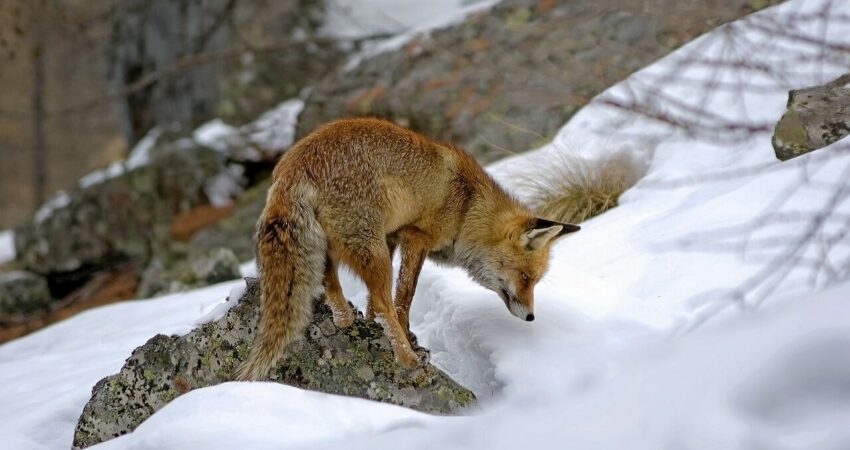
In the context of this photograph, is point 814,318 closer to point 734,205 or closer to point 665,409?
point 665,409

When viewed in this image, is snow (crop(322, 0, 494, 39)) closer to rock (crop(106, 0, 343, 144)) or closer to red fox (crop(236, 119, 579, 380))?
rock (crop(106, 0, 343, 144))

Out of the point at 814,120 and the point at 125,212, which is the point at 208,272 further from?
the point at 814,120

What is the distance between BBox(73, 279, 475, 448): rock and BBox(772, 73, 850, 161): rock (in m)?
2.99

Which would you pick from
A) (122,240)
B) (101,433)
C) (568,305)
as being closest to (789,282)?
(568,305)

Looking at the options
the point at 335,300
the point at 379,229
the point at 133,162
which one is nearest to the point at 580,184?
the point at 379,229

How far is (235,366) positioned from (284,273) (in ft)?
1.81

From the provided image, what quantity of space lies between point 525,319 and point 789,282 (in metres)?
1.44

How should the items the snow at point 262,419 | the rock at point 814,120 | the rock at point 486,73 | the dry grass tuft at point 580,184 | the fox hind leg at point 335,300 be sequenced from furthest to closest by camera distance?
the rock at point 486,73 < the dry grass tuft at point 580,184 < the rock at point 814,120 < the fox hind leg at point 335,300 < the snow at point 262,419

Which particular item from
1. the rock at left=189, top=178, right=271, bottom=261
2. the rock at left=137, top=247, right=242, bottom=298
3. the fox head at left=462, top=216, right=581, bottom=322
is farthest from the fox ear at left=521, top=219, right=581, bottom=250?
the rock at left=189, top=178, right=271, bottom=261

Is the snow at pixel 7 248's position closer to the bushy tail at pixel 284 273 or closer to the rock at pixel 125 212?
the rock at pixel 125 212

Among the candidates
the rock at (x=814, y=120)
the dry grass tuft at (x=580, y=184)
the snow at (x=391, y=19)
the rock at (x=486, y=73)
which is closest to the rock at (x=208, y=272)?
the rock at (x=486, y=73)

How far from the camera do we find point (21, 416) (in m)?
5.03

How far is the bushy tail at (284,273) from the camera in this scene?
409 cm

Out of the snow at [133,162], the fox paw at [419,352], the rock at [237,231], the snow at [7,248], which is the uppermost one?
the fox paw at [419,352]
